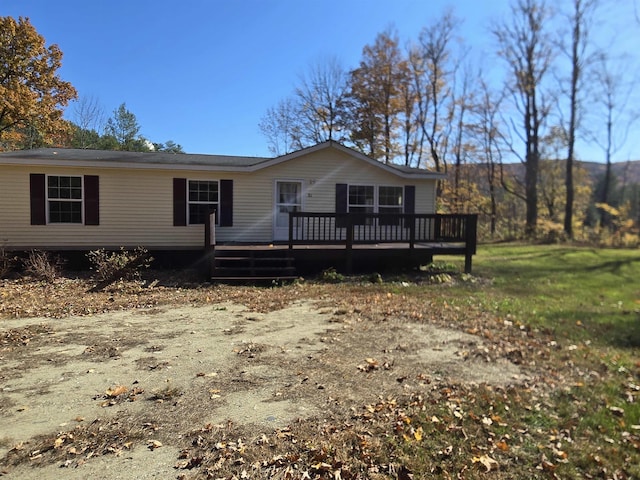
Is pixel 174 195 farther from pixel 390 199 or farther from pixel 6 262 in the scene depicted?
pixel 390 199

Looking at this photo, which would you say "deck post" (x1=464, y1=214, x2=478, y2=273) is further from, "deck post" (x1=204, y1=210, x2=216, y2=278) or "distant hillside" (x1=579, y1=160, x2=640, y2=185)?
"distant hillside" (x1=579, y1=160, x2=640, y2=185)

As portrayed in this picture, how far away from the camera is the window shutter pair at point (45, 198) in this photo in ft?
37.4

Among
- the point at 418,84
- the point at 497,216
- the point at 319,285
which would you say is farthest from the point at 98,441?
the point at 497,216

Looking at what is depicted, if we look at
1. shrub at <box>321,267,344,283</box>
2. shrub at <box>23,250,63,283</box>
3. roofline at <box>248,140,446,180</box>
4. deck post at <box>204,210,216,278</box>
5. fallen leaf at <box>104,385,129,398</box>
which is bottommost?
fallen leaf at <box>104,385,129,398</box>

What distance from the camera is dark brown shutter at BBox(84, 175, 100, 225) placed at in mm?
11725

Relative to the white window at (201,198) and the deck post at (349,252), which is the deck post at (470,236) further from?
the white window at (201,198)

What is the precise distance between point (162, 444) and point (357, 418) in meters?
1.59

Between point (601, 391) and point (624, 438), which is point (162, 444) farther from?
point (601, 391)

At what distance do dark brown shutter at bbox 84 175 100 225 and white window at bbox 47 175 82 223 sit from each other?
199 mm

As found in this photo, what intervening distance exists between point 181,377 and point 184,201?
8.89 meters

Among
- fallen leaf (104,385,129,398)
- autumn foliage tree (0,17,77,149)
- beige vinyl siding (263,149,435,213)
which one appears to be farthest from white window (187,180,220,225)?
autumn foliage tree (0,17,77,149)

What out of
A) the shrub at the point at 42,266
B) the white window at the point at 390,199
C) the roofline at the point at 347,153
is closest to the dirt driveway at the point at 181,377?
the shrub at the point at 42,266

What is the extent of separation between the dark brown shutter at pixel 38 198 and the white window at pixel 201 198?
3.86 m

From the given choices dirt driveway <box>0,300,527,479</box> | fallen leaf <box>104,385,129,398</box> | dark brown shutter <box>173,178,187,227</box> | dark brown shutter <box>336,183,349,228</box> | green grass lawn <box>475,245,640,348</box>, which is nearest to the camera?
dirt driveway <box>0,300,527,479</box>
